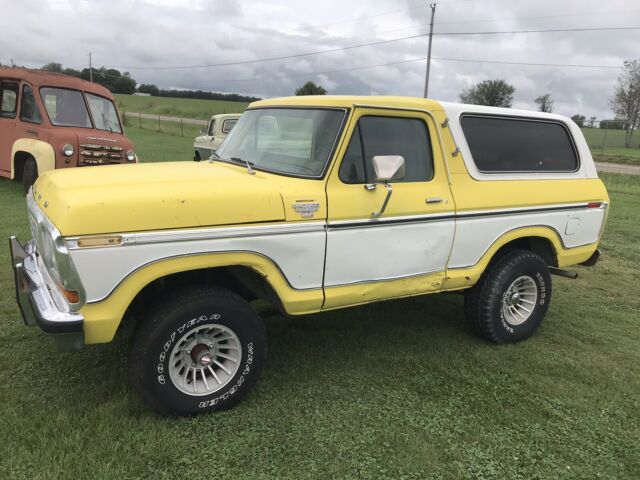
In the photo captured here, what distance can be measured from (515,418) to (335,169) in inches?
80.9

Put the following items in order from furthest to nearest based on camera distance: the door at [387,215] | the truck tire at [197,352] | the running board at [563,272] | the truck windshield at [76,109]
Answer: the truck windshield at [76,109]
the running board at [563,272]
the door at [387,215]
the truck tire at [197,352]

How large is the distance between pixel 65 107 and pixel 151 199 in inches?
346

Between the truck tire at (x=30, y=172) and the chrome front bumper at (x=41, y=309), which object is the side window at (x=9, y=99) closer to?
the truck tire at (x=30, y=172)

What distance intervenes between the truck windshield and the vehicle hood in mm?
7551

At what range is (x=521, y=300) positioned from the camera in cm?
468

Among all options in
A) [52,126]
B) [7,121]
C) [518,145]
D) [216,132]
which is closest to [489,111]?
[518,145]

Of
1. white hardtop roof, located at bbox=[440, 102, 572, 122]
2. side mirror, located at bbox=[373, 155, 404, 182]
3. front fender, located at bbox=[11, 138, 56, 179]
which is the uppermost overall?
white hardtop roof, located at bbox=[440, 102, 572, 122]

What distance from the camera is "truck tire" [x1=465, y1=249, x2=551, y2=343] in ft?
14.5

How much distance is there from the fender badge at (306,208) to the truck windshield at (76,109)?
8.47 meters

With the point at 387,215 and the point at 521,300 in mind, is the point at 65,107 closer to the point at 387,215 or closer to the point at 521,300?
the point at 387,215

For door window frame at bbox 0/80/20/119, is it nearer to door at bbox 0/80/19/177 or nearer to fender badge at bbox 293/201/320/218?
door at bbox 0/80/19/177

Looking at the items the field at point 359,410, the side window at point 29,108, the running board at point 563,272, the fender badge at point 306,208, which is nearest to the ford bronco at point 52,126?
the side window at point 29,108

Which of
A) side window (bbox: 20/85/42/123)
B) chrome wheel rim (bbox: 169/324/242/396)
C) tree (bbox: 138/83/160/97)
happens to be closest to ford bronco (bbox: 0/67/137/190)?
side window (bbox: 20/85/42/123)

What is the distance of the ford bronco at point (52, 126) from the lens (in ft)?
31.0
